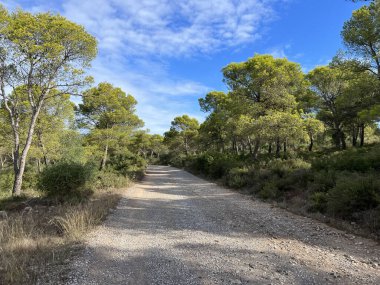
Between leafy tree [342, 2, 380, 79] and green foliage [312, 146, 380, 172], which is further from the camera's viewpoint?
leafy tree [342, 2, 380, 79]

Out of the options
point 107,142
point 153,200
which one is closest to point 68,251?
point 153,200

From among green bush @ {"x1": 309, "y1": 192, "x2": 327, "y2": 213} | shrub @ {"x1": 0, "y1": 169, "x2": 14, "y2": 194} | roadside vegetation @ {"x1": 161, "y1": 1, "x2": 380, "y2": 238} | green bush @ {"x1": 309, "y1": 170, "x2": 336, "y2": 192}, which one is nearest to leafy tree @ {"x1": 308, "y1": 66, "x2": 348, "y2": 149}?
roadside vegetation @ {"x1": 161, "y1": 1, "x2": 380, "y2": 238}

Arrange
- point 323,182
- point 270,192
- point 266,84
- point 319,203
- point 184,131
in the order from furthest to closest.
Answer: point 184,131 < point 266,84 < point 270,192 < point 323,182 < point 319,203

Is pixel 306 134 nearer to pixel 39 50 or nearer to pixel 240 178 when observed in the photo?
pixel 240 178

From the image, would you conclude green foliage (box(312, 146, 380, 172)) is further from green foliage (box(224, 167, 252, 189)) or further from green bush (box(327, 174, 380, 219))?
green foliage (box(224, 167, 252, 189))

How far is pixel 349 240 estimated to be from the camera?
537cm

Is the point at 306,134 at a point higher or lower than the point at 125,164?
higher

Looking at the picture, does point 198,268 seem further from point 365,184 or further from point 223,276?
point 365,184

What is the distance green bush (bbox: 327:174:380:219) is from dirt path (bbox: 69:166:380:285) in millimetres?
824

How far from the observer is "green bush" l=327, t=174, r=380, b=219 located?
21.3 ft

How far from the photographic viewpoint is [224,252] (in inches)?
190

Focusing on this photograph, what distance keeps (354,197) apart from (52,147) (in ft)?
70.7

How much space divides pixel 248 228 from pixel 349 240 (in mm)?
2177

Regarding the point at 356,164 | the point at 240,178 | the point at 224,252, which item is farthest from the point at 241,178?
the point at 224,252
